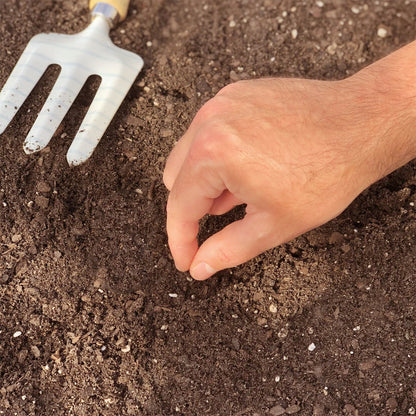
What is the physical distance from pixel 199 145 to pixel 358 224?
57 centimetres

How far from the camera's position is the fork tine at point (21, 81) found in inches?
66.5

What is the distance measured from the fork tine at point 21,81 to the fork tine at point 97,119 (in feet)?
0.61

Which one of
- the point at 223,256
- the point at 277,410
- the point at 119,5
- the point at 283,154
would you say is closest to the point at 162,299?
the point at 223,256

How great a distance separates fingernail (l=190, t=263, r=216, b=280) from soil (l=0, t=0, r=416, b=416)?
0.12 m

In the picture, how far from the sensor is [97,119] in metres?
1.71

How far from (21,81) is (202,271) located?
0.80 meters

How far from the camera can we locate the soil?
4.77ft

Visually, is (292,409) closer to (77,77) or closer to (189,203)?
(189,203)

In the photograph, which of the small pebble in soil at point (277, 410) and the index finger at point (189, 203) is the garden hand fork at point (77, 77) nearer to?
the index finger at point (189, 203)

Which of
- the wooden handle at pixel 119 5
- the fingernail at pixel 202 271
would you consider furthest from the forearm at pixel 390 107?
the wooden handle at pixel 119 5

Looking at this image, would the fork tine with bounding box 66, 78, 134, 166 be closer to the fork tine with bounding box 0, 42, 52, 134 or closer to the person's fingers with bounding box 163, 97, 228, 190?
the fork tine with bounding box 0, 42, 52, 134

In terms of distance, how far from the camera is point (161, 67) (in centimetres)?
188

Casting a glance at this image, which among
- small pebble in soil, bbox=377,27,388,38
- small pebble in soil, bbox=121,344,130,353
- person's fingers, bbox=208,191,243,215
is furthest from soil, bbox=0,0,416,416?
small pebble in soil, bbox=377,27,388,38

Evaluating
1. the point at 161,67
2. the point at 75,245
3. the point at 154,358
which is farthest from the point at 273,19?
the point at 154,358
